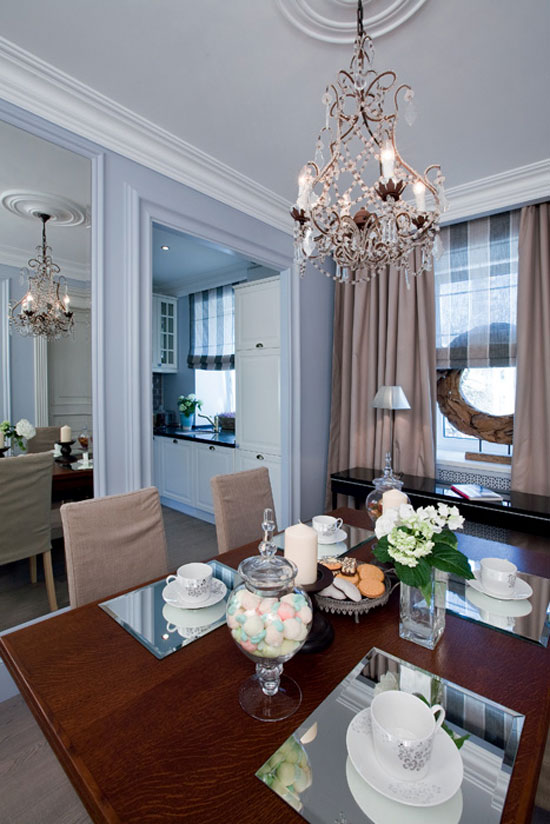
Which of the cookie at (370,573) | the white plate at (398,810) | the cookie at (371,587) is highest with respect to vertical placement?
the cookie at (370,573)

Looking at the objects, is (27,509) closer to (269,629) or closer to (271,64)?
(269,629)

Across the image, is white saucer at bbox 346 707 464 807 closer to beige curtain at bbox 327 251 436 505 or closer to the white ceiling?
the white ceiling

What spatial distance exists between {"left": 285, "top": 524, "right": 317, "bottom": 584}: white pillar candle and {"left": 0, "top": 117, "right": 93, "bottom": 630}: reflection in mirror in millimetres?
1440

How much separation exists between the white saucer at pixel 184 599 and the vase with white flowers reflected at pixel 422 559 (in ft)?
1.69

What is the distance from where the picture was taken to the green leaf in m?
0.94

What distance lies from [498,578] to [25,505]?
6.76 ft

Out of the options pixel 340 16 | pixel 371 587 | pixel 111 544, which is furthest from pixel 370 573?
pixel 340 16

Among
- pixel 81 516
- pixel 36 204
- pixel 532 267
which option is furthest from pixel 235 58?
pixel 532 267

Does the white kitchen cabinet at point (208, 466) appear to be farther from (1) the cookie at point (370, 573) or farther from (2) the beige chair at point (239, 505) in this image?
(1) the cookie at point (370, 573)

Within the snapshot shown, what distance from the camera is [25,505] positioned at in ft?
6.60

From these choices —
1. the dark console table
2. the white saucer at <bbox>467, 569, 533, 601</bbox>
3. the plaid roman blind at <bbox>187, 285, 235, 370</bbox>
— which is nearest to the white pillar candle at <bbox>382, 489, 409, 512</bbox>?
the white saucer at <bbox>467, 569, 533, 601</bbox>

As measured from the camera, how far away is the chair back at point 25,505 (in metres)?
1.92

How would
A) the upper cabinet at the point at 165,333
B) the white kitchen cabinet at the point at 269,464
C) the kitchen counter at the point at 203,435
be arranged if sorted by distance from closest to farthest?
the white kitchen cabinet at the point at 269,464 < the kitchen counter at the point at 203,435 < the upper cabinet at the point at 165,333

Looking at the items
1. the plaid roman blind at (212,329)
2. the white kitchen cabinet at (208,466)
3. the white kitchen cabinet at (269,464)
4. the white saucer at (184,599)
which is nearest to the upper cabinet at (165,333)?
the plaid roman blind at (212,329)
